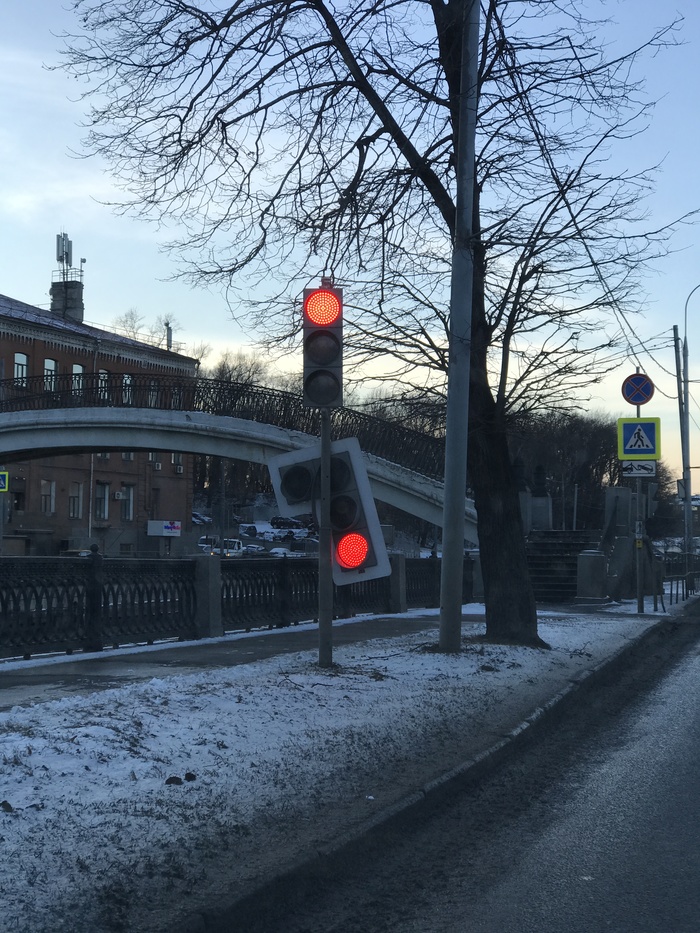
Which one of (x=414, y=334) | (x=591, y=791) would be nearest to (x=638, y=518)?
(x=414, y=334)

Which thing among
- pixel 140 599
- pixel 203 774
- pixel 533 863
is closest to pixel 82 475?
pixel 140 599

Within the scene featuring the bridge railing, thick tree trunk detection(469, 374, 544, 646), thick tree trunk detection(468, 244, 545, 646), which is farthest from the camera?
thick tree trunk detection(469, 374, 544, 646)

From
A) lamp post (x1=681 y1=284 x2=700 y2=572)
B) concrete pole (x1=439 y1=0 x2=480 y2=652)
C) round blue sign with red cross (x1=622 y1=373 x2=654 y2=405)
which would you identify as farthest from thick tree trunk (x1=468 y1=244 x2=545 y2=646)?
lamp post (x1=681 y1=284 x2=700 y2=572)

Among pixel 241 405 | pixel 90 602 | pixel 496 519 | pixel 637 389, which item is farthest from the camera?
pixel 241 405

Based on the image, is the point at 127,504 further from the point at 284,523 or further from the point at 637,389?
the point at 637,389

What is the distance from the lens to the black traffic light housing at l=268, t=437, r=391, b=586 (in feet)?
31.6

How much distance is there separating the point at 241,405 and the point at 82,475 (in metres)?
32.5

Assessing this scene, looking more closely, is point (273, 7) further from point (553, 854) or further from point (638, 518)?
point (638, 518)

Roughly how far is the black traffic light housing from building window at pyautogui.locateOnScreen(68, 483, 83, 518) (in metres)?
57.7

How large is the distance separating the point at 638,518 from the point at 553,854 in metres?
17.5

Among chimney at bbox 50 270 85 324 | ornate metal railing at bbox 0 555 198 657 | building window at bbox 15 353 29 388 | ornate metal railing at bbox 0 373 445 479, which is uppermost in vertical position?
chimney at bbox 50 270 85 324

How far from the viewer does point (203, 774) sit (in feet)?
18.7

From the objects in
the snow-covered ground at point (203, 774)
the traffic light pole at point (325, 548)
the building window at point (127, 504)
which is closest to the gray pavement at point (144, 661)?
the snow-covered ground at point (203, 774)

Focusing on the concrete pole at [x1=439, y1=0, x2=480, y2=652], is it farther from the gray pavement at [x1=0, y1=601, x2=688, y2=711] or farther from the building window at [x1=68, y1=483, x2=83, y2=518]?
the building window at [x1=68, y1=483, x2=83, y2=518]
